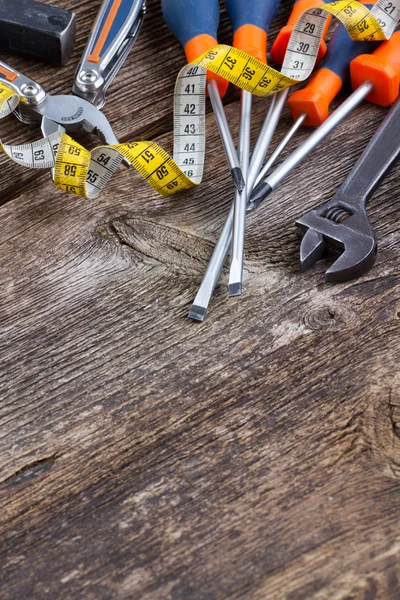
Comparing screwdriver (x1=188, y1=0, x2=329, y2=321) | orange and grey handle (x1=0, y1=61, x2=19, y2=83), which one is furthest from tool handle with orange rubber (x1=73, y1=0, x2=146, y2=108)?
screwdriver (x1=188, y1=0, x2=329, y2=321)

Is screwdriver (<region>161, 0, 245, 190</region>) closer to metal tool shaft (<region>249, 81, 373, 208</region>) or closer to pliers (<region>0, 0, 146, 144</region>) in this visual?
pliers (<region>0, 0, 146, 144</region>)

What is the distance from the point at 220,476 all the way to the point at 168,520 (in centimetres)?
9

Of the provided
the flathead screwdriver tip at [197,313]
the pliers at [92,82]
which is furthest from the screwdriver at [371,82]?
the pliers at [92,82]

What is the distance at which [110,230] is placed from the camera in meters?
1.31

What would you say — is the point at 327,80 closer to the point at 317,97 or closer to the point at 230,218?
the point at 317,97

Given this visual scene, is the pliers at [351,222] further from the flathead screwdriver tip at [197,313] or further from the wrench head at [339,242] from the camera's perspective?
the flathead screwdriver tip at [197,313]

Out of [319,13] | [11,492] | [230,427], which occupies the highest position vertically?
[319,13]

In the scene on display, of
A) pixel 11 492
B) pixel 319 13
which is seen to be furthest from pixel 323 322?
pixel 319 13

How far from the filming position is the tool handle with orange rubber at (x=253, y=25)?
144 centimetres

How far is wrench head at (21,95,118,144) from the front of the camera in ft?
4.57

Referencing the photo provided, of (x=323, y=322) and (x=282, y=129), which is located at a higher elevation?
(x=282, y=129)

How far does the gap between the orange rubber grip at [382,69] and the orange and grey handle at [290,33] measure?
0.10 meters

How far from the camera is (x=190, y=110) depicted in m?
1.44

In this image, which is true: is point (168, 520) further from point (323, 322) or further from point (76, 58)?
point (76, 58)
